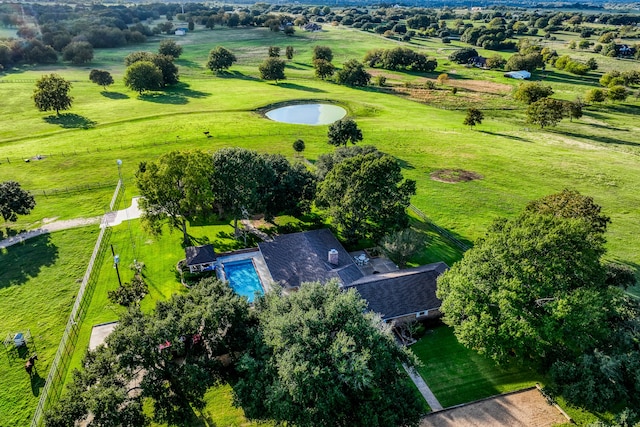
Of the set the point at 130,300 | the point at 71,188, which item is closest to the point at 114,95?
the point at 71,188

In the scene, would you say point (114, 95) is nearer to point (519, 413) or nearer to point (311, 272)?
point (311, 272)

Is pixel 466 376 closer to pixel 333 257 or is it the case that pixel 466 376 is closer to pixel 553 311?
pixel 553 311

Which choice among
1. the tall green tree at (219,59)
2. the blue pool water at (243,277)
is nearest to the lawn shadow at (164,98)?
the tall green tree at (219,59)

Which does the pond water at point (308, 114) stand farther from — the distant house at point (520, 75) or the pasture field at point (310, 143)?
the distant house at point (520, 75)

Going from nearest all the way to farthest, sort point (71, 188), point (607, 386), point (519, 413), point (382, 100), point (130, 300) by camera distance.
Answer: point (607, 386)
point (519, 413)
point (130, 300)
point (71, 188)
point (382, 100)

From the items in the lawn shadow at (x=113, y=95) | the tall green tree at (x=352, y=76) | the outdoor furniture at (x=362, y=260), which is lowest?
the outdoor furniture at (x=362, y=260)
